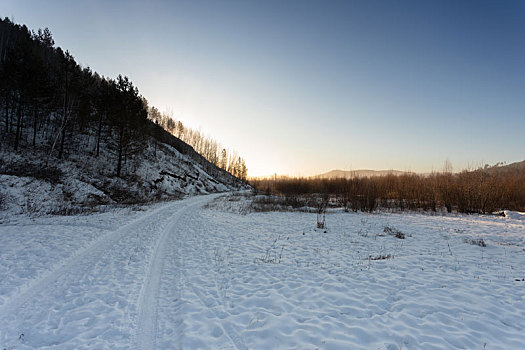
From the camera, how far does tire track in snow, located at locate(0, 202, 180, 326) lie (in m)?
3.84

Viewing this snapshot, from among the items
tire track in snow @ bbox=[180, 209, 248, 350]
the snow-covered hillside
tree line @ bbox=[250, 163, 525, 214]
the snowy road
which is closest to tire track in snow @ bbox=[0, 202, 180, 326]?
the snowy road

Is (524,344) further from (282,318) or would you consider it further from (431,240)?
(431,240)

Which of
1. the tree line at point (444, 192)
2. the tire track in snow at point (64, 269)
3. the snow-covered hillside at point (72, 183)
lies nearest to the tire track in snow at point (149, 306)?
the tire track in snow at point (64, 269)

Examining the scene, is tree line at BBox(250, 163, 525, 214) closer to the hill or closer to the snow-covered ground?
the snow-covered ground

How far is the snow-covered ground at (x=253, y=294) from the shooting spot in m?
3.14

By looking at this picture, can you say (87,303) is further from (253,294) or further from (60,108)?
(60,108)

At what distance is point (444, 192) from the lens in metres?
21.5

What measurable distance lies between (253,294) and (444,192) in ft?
86.4

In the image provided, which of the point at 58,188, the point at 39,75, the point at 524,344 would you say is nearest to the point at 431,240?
the point at 524,344

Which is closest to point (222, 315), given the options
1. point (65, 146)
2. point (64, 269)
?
point (64, 269)

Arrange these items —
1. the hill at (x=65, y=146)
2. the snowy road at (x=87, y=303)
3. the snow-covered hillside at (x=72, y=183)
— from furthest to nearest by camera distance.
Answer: the hill at (x=65, y=146), the snow-covered hillside at (x=72, y=183), the snowy road at (x=87, y=303)

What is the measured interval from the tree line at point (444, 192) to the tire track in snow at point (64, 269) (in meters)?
21.4

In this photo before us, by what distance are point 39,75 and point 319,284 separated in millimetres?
37215

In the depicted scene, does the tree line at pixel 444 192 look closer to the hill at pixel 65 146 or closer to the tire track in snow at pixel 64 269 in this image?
the tire track in snow at pixel 64 269
